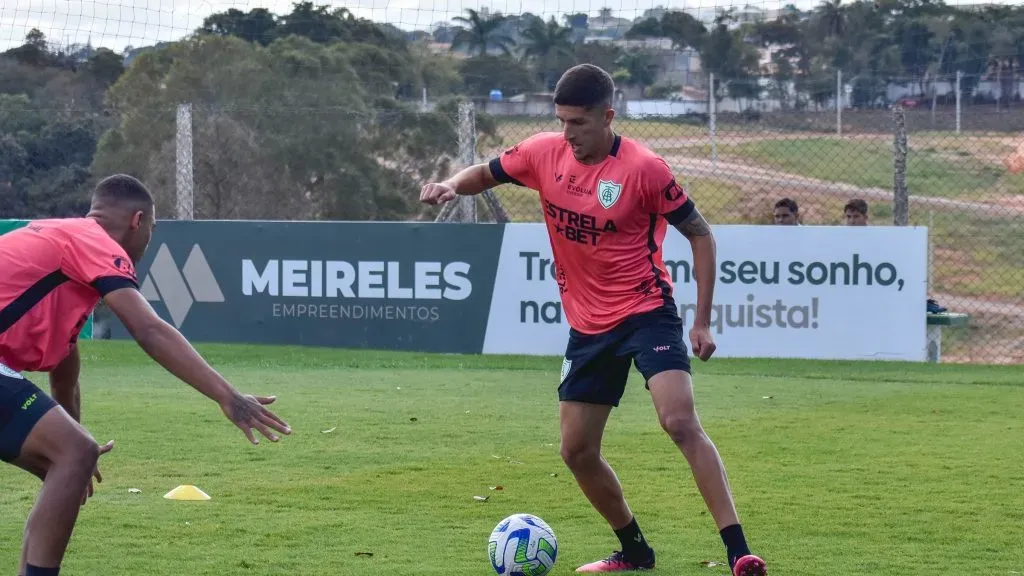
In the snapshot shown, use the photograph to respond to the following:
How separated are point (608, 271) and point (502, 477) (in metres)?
2.48

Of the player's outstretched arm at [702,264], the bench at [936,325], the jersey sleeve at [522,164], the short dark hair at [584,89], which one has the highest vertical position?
the short dark hair at [584,89]

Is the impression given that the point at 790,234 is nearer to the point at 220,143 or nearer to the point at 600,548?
the point at 600,548

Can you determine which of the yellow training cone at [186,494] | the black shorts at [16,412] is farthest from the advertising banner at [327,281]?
the black shorts at [16,412]

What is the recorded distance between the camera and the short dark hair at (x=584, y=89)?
5934 mm

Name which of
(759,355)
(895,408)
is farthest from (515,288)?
(895,408)

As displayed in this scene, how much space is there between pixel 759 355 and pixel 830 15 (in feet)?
44.9

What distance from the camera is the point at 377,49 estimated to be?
81.4 feet

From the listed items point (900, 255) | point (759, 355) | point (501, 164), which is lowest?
point (759, 355)

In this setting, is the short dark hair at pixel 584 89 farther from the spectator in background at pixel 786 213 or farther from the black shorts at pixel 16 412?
the spectator in background at pixel 786 213

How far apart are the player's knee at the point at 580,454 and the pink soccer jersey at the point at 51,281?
2087 mm

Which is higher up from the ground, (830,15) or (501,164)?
(830,15)

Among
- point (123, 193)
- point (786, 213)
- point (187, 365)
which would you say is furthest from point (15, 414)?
point (786, 213)

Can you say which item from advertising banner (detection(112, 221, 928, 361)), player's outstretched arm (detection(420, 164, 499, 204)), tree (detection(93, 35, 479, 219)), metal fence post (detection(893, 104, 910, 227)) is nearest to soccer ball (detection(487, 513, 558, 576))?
player's outstretched arm (detection(420, 164, 499, 204))

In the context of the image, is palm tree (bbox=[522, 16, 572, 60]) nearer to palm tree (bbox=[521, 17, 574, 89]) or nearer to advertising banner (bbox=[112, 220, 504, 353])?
palm tree (bbox=[521, 17, 574, 89])
